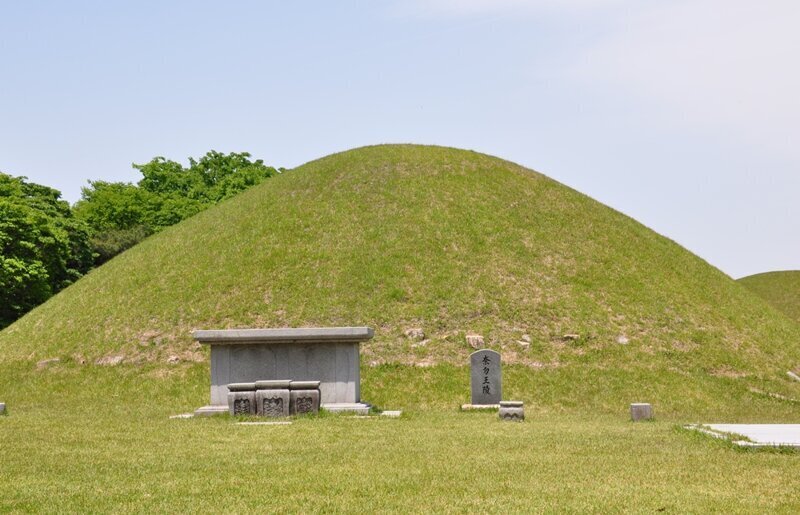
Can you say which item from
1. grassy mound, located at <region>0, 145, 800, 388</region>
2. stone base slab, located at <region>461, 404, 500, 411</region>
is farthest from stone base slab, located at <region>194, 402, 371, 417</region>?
grassy mound, located at <region>0, 145, 800, 388</region>

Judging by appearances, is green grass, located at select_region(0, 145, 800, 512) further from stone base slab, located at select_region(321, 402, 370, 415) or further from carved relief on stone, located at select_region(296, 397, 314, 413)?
carved relief on stone, located at select_region(296, 397, 314, 413)

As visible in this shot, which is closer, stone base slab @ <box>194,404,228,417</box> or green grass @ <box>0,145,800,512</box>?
green grass @ <box>0,145,800,512</box>

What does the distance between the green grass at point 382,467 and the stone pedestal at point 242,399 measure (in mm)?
756

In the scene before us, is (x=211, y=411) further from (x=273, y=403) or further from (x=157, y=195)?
(x=157, y=195)

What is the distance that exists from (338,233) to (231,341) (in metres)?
19.3

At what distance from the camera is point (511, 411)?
22078mm

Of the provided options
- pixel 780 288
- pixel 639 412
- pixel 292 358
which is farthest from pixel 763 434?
pixel 780 288

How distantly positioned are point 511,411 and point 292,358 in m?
6.30

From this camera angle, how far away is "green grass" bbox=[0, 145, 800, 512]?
1114 cm

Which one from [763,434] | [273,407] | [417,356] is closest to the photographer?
[763,434]

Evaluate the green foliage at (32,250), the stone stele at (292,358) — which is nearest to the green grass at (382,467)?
the stone stele at (292,358)

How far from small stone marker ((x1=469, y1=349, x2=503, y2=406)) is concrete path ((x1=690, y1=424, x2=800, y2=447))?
8833 mm

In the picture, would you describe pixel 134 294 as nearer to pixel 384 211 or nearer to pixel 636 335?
pixel 384 211

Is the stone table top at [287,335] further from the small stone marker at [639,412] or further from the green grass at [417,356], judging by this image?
the small stone marker at [639,412]
